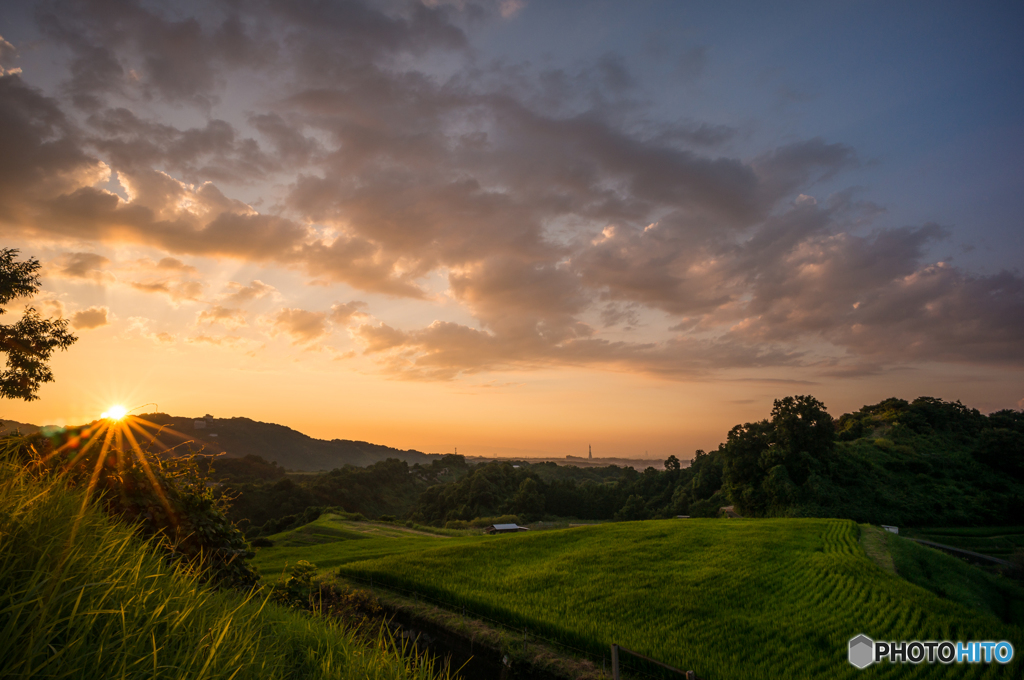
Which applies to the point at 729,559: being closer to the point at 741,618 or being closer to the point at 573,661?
the point at 741,618

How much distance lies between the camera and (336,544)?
139 ft

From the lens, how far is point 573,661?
1322 cm

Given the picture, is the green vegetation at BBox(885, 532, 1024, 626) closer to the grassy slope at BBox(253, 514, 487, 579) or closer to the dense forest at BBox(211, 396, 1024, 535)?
the dense forest at BBox(211, 396, 1024, 535)

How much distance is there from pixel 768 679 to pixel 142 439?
15.3 metres

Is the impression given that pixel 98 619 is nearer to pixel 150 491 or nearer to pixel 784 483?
pixel 150 491

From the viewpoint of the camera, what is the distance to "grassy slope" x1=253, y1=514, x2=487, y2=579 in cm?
3206

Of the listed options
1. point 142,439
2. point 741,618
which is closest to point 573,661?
point 741,618

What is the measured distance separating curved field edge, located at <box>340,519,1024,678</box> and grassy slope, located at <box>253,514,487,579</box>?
8.15 meters

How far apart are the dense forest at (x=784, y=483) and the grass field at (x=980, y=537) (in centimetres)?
210

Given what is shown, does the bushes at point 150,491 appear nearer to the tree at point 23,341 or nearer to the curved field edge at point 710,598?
the curved field edge at point 710,598

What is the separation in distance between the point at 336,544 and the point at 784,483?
1959 inches

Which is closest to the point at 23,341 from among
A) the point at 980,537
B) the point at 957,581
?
the point at 957,581

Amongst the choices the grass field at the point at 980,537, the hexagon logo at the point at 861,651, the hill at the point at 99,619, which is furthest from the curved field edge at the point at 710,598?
the grass field at the point at 980,537

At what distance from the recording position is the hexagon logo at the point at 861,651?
13.3 meters
